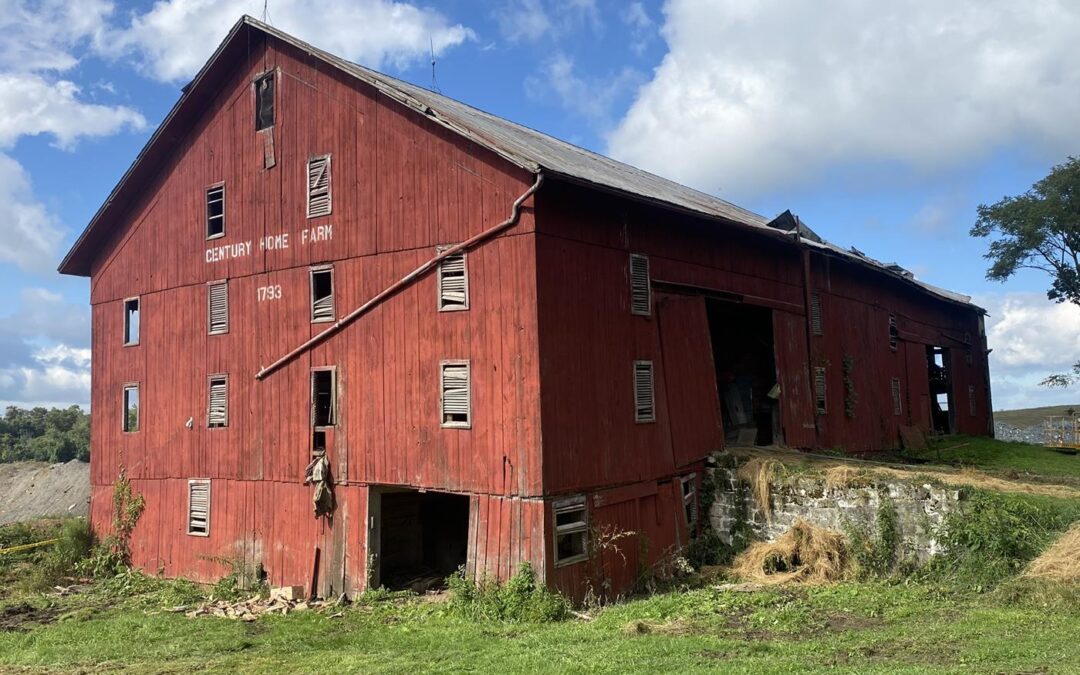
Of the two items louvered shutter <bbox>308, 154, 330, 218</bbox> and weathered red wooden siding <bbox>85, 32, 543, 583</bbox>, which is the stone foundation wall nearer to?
weathered red wooden siding <bbox>85, 32, 543, 583</bbox>

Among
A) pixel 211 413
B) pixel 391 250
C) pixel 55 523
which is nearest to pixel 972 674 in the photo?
pixel 391 250

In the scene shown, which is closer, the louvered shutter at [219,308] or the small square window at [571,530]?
the small square window at [571,530]

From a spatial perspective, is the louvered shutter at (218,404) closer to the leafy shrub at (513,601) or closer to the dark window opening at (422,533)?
the dark window opening at (422,533)

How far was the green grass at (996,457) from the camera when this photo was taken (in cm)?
2420

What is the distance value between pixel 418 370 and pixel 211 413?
6749 mm

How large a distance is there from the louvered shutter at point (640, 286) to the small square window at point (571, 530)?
167 inches

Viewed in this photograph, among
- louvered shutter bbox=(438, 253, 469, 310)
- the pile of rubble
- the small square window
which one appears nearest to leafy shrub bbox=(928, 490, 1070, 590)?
the small square window

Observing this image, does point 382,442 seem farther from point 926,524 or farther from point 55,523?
point 55,523

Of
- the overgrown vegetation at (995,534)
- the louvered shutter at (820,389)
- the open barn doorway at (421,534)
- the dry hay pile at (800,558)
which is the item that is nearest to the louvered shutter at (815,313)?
the louvered shutter at (820,389)

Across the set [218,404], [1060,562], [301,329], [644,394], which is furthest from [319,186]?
[1060,562]

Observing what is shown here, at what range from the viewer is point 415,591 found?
1602 cm

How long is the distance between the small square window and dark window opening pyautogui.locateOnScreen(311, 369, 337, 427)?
18.9 ft

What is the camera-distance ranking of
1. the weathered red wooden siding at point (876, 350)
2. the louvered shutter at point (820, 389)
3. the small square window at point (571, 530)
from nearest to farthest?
1. the small square window at point (571, 530)
2. the louvered shutter at point (820, 389)
3. the weathered red wooden siding at point (876, 350)

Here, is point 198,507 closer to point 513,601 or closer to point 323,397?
point 323,397
